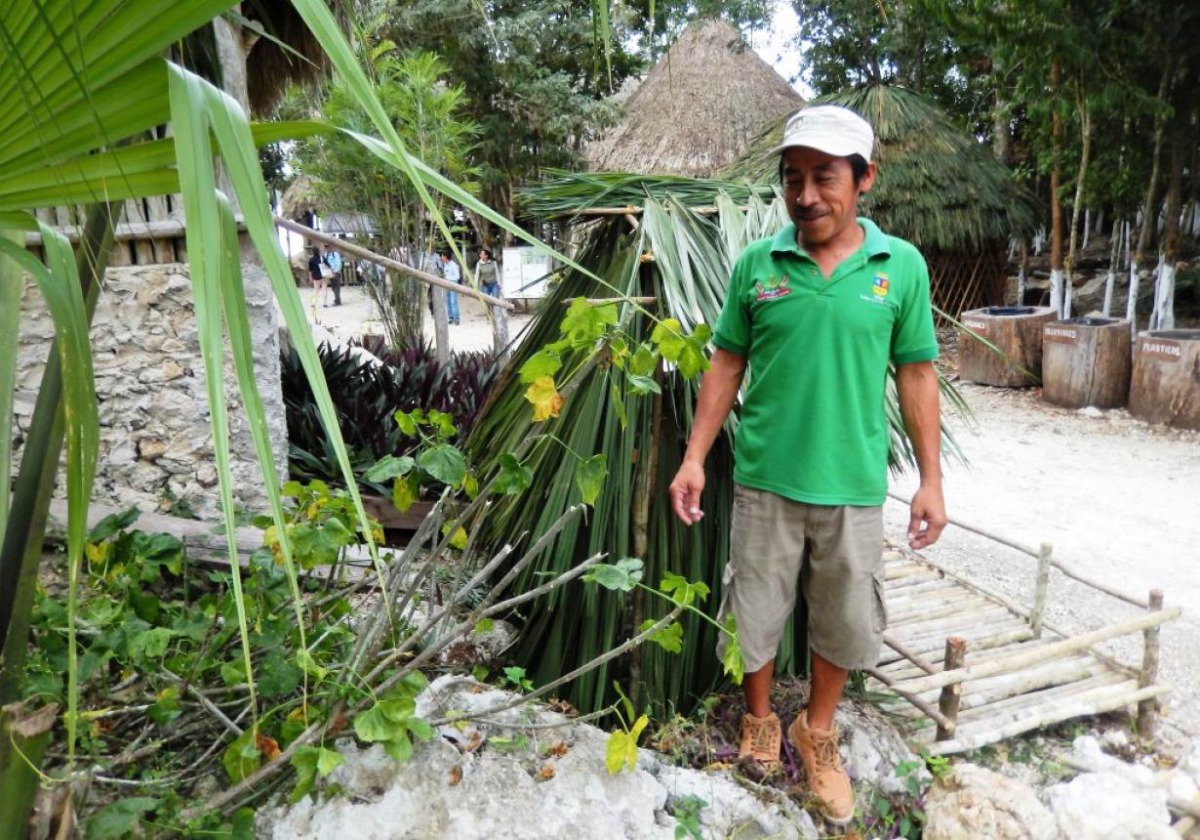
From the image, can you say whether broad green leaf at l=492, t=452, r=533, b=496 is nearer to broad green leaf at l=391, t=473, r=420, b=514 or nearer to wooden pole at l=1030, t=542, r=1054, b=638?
broad green leaf at l=391, t=473, r=420, b=514

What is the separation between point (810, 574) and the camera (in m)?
1.87

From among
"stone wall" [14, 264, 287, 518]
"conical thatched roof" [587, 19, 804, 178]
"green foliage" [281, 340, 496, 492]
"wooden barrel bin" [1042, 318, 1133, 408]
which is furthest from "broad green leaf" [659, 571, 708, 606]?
"conical thatched roof" [587, 19, 804, 178]

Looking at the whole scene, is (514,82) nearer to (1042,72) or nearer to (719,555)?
(1042,72)

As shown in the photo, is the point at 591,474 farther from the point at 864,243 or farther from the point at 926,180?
the point at 926,180

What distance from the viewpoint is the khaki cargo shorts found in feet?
5.84

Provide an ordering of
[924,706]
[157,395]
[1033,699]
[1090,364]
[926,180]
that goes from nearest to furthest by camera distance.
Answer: [924,706] < [1033,699] < [157,395] < [1090,364] < [926,180]

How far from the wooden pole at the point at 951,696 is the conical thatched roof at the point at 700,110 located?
11.6 meters

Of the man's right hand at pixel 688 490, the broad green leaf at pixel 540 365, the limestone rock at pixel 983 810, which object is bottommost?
the limestone rock at pixel 983 810

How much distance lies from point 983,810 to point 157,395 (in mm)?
2830

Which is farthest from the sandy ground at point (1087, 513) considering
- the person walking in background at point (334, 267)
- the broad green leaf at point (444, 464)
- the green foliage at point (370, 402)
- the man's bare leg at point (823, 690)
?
the person walking in background at point (334, 267)

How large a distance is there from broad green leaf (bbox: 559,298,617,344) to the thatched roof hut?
9.90 meters

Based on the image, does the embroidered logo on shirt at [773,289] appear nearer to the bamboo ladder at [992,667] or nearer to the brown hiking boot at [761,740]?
the brown hiking boot at [761,740]

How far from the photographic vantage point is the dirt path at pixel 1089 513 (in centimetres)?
359

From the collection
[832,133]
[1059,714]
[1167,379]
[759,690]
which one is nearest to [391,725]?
[759,690]
